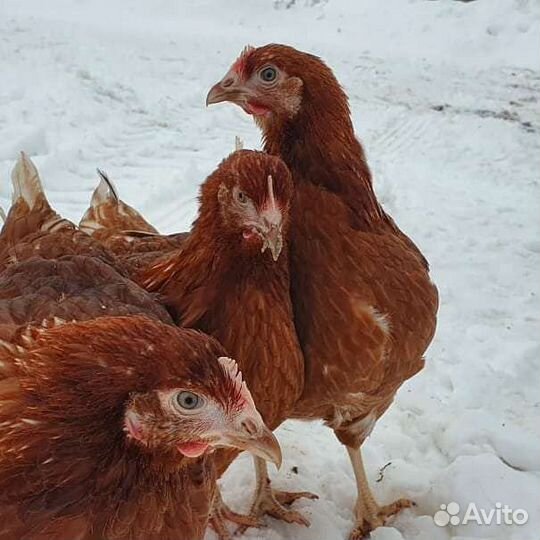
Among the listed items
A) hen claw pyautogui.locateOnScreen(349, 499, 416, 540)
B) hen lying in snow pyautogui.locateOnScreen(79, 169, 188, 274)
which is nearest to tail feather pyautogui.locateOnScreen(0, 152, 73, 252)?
hen lying in snow pyautogui.locateOnScreen(79, 169, 188, 274)

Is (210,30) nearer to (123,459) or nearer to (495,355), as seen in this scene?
(495,355)

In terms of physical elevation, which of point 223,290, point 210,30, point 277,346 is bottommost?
point 210,30

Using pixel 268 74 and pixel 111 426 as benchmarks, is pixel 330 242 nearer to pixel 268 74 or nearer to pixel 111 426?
pixel 268 74

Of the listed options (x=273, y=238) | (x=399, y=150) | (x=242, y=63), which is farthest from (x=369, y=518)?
(x=399, y=150)

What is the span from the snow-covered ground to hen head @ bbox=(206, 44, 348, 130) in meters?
1.25

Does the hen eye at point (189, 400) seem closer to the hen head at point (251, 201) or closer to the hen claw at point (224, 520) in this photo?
the hen head at point (251, 201)

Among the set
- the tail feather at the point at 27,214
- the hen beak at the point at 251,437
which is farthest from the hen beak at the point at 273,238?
the tail feather at the point at 27,214

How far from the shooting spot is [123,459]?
1.30 metres

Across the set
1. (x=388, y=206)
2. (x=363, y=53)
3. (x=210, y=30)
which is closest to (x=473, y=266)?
(x=388, y=206)

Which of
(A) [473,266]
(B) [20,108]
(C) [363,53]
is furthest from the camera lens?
(C) [363,53]

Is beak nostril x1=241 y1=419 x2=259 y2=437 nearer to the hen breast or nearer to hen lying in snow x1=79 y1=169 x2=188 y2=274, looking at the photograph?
the hen breast

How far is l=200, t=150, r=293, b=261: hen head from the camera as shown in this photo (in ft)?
5.60

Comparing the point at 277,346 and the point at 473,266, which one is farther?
the point at 473,266

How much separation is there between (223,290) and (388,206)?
255 cm
